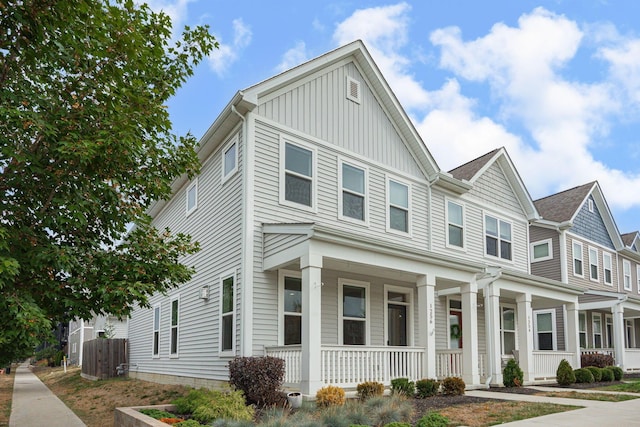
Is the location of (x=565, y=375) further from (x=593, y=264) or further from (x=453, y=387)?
(x=593, y=264)

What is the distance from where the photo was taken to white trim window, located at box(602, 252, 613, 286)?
88.4 ft

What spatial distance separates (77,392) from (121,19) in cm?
1640

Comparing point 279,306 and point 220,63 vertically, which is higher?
point 220,63

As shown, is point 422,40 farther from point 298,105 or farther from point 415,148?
point 298,105

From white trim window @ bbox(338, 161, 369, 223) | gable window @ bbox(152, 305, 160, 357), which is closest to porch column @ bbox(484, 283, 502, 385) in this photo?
white trim window @ bbox(338, 161, 369, 223)

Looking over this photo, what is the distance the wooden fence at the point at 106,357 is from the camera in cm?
2252

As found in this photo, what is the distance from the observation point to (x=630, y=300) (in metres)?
21.7

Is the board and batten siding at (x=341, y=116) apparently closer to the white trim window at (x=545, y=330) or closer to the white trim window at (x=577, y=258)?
the white trim window at (x=545, y=330)

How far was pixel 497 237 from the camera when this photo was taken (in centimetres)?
1953

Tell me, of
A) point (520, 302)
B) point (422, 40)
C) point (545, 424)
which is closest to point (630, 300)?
point (520, 302)

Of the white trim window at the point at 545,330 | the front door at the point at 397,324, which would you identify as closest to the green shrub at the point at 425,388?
the front door at the point at 397,324

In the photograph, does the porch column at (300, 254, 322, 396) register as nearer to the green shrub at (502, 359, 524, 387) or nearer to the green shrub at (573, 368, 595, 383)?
the green shrub at (502, 359, 524, 387)

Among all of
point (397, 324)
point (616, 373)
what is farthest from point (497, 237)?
point (397, 324)

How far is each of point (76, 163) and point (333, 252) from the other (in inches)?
224
